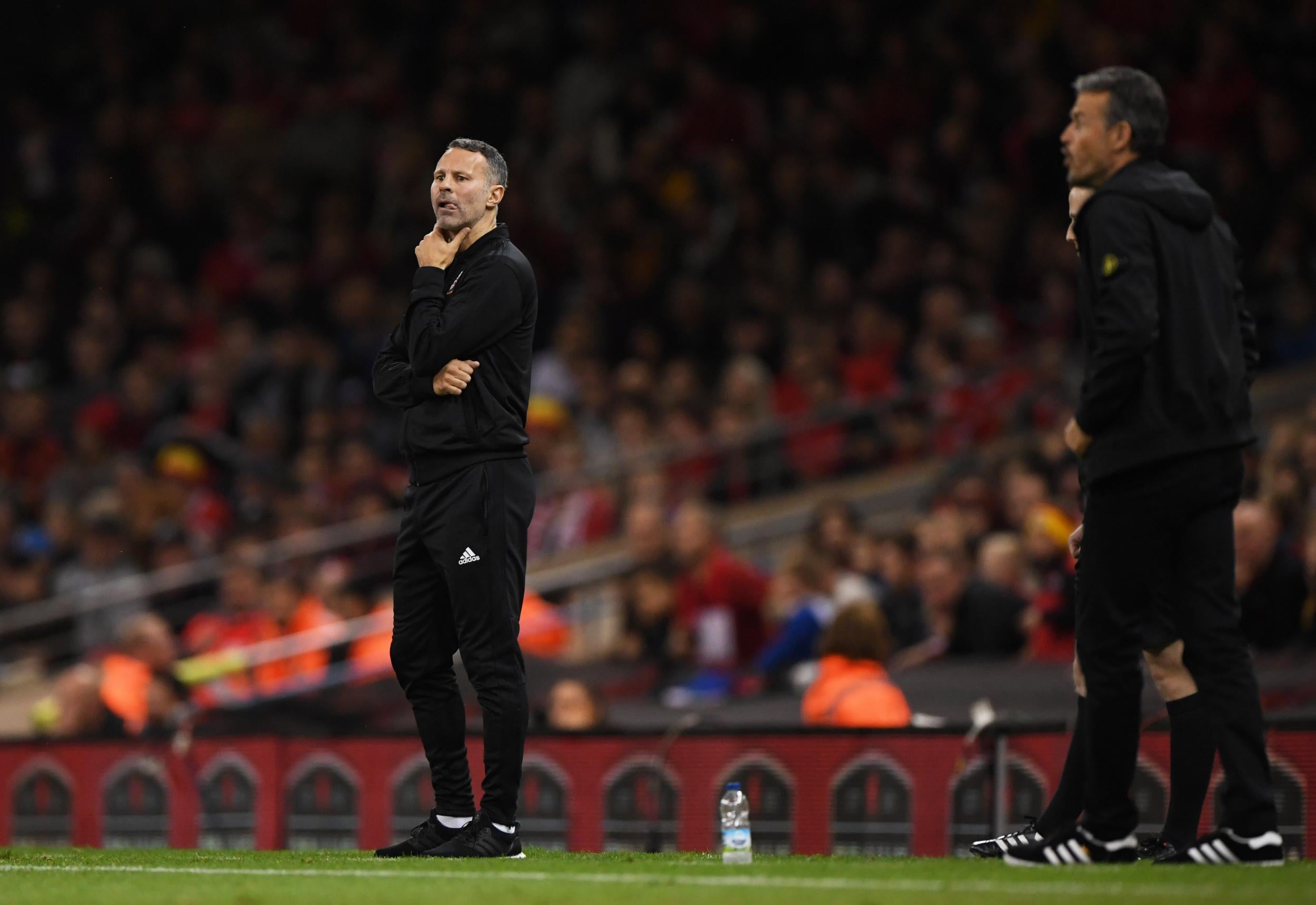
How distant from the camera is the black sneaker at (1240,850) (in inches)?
213

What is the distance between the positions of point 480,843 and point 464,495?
1075mm

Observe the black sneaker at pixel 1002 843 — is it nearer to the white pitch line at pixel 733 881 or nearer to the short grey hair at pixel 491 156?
the white pitch line at pixel 733 881

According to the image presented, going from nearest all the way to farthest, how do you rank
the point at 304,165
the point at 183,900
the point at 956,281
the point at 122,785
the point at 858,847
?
the point at 183,900
the point at 858,847
the point at 122,785
the point at 956,281
the point at 304,165

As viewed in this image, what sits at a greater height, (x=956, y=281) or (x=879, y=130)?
(x=879, y=130)

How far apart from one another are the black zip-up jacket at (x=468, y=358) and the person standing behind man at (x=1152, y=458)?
1.82m

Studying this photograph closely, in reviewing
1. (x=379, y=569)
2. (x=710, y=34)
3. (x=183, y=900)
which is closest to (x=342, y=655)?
(x=379, y=569)

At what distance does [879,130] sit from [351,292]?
4643 mm

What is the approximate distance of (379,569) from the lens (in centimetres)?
1556

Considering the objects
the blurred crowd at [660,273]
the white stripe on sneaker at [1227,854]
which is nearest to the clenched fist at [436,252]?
the white stripe on sneaker at [1227,854]

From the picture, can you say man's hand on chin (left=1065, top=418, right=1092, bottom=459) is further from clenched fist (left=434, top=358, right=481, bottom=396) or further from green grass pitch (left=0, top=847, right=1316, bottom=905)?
clenched fist (left=434, top=358, right=481, bottom=396)

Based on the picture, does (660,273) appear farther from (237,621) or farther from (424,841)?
(424,841)

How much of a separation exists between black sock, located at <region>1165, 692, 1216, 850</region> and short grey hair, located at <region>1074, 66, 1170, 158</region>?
5.12ft

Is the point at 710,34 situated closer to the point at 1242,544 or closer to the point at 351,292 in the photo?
the point at 351,292

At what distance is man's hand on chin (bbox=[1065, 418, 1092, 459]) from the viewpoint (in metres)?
5.43
